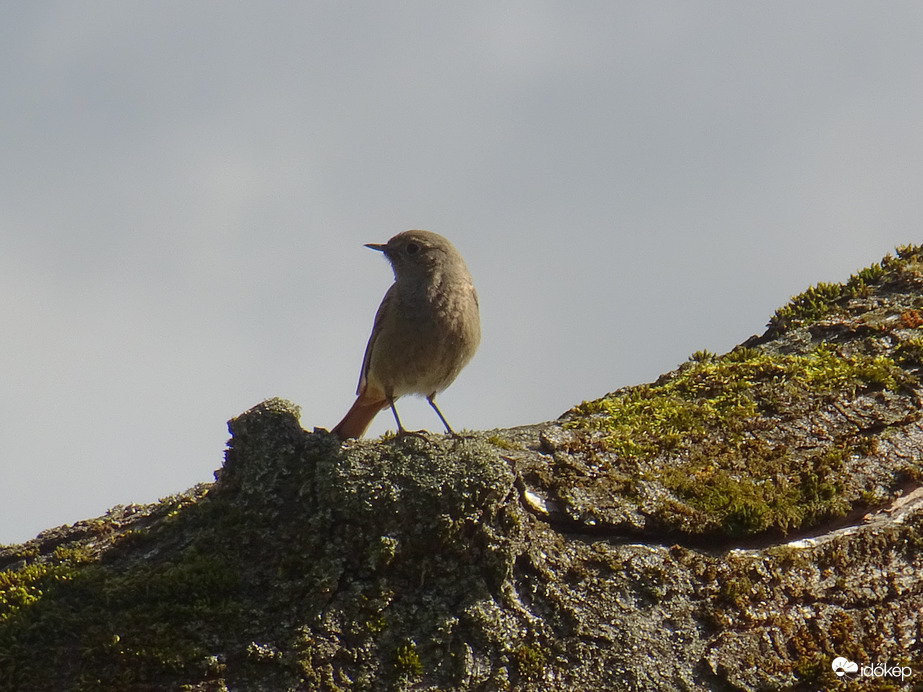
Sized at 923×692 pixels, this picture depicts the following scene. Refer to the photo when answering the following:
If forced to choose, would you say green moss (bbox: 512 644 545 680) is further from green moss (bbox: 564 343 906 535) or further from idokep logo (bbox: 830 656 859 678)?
idokep logo (bbox: 830 656 859 678)

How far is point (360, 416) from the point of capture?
6766mm

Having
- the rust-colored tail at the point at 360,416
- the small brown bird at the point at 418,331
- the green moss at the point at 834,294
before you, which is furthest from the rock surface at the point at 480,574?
the rust-colored tail at the point at 360,416

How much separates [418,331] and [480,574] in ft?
10.4

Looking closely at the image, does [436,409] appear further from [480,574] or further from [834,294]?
[480,574]

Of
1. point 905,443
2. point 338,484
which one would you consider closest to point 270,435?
point 338,484

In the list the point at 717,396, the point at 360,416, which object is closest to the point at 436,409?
the point at 360,416

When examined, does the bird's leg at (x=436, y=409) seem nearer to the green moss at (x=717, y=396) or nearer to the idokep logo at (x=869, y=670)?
the green moss at (x=717, y=396)

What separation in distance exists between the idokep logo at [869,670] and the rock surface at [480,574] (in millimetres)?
11

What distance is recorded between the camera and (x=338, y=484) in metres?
3.12

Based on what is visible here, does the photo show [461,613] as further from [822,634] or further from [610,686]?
[822,634]

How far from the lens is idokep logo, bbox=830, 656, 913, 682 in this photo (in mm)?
3193

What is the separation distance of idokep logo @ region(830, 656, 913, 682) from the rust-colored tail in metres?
3.90

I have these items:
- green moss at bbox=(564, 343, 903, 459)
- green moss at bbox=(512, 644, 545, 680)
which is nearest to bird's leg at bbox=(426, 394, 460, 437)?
green moss at bbox=(564, 343, 903, 459)

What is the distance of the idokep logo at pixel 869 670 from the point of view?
3.19 m
